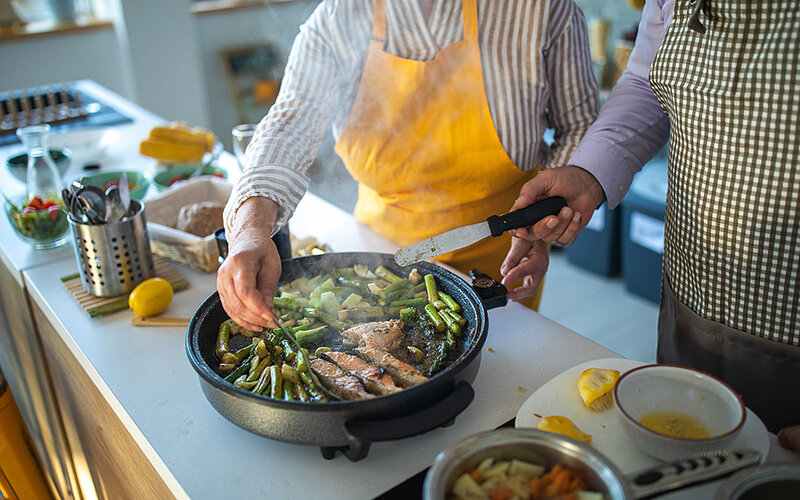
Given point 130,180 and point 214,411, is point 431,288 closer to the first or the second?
point 214,411

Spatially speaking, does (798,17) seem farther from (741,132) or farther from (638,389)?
(638,389)

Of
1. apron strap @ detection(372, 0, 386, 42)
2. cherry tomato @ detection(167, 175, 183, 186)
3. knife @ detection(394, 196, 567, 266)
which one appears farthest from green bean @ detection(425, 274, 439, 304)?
Answer: cherry tomato @ detection(167, 175, 183, 186)

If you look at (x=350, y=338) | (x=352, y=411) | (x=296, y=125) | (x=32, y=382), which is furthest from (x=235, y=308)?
(x=32, y=382)

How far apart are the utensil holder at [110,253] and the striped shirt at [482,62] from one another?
368 mm

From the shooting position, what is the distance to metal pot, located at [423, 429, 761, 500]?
0.78 m

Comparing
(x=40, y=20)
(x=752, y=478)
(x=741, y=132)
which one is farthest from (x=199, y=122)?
(x=752, y=478)

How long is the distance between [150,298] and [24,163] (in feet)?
3.77

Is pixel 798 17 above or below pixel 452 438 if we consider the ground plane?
above

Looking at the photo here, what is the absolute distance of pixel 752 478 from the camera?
794 mm

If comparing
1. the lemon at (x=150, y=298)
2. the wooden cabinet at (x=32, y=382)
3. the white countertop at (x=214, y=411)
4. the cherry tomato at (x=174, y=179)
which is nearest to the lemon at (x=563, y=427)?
the white countertop at (x=214, y=411)

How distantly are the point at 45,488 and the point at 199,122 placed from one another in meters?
3.75

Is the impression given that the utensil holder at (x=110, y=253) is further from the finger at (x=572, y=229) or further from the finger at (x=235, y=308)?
the finger at (x=572, y=229)

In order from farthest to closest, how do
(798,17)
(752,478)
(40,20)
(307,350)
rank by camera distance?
(40,20) → (307,350) → (798,17) → (752,478)

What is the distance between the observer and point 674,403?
107cm
